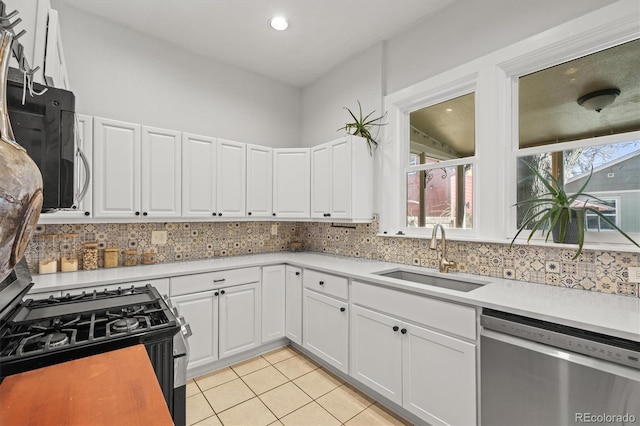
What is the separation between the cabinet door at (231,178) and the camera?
302cm

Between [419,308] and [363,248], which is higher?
[363,248]

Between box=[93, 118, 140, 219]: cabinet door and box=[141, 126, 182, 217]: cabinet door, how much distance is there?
0.19ft

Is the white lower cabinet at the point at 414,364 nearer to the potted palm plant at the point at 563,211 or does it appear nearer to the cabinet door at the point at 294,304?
the cabinet door at the point at 294,304

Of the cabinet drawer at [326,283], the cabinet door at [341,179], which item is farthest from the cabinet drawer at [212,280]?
the cabinet door at [341,179]

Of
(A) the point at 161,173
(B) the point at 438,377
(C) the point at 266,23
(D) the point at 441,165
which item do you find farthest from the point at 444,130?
(A) the point at 161,173

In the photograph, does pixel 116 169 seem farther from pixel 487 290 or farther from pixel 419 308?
pixel 487 290

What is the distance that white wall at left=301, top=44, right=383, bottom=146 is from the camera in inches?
120

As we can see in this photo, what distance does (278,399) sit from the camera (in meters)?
2.28

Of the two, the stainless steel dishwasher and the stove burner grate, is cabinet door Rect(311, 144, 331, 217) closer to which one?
the stainless steel dishwasher

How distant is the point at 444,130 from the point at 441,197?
23.2 inches

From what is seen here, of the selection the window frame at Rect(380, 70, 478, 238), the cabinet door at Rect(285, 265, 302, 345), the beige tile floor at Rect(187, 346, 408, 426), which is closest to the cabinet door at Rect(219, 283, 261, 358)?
the beige tile floor at Rect(187, 346, 408, 426)

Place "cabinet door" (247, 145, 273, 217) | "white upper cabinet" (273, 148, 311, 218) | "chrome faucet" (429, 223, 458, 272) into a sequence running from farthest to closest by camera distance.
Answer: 1. "white upper cabinet" (273, 148, 311, 218)
2. "cabinet door" (247, 145, 273, 217)
3. "chrome faucet" (429, 223, 458, 272)

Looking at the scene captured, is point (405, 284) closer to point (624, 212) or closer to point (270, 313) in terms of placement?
point (624, 212)

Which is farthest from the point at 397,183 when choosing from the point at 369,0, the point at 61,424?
the point at 61,424
